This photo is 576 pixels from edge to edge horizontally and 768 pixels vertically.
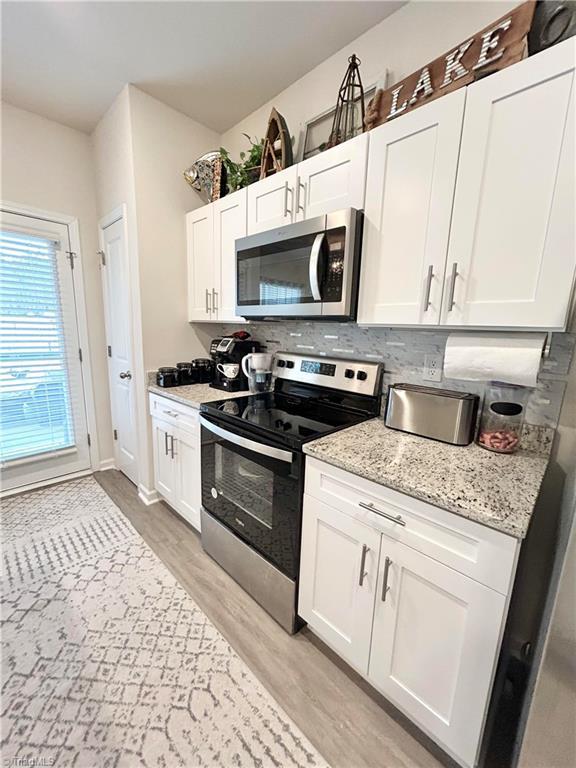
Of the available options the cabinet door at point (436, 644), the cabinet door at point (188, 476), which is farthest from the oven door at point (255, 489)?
the cabinet door at point (436, 644)

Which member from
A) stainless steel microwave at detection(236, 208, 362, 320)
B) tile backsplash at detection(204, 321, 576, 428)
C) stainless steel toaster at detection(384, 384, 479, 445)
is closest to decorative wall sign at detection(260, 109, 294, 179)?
stainless steel microwave at detection(236, 208, 362, 320)

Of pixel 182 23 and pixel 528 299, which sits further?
pixel 182 23

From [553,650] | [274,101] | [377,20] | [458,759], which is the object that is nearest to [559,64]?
[377,20]

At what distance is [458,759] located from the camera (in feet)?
3.06

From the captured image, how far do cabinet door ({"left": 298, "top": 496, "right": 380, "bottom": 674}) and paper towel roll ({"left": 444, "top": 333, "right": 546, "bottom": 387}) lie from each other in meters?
0.69

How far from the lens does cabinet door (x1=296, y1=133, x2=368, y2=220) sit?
1.32 meters

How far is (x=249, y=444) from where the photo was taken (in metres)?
1.39

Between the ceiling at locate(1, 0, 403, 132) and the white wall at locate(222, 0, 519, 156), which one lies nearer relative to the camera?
the white wall at locate(222, 0, 519, 156)

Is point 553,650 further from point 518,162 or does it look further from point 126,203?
point 126,203

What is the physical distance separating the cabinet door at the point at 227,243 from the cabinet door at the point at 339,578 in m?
1.32

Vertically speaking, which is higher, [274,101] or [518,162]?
[274,101]

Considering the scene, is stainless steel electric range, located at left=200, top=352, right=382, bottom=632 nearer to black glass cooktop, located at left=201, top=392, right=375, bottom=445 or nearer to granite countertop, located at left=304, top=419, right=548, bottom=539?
black glass cooktop, located at left=201, top=392, right=375, bottom=445

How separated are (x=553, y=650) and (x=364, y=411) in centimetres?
112

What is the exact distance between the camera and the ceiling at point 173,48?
1450 mm
